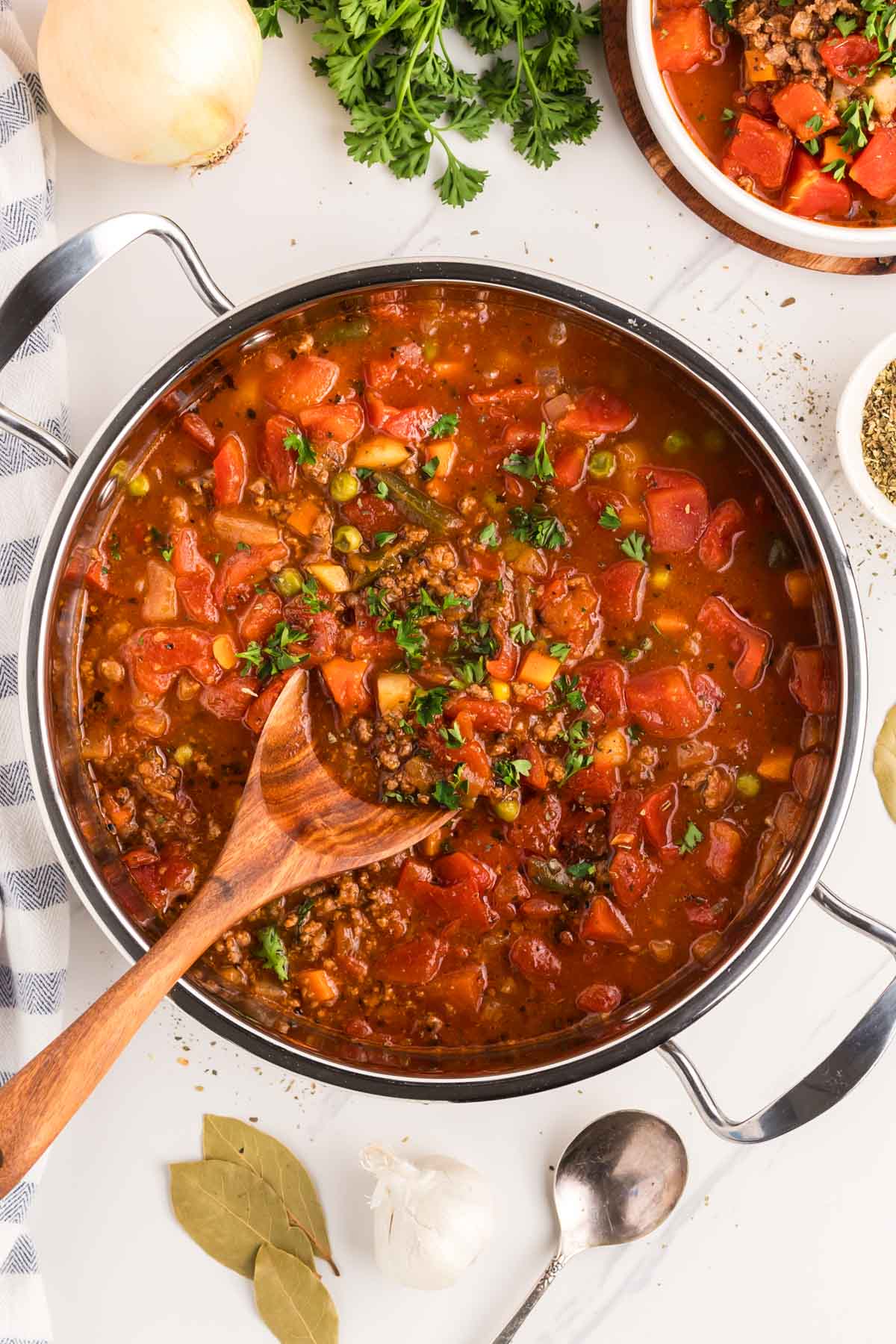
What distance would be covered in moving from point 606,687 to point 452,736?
538 mm

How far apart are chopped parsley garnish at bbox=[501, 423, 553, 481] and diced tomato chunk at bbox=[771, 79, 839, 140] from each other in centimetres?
138

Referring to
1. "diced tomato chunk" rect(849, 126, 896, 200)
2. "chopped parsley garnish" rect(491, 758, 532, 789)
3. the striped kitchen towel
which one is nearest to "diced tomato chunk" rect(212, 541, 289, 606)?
the striped kitchen towel

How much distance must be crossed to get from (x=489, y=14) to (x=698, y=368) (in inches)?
55.4

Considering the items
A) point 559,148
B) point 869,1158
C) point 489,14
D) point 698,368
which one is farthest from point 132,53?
point 869,1158

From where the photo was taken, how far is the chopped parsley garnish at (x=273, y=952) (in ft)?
12.2

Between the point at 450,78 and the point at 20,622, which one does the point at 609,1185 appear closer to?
the point at 20,622

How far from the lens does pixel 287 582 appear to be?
12.0ft

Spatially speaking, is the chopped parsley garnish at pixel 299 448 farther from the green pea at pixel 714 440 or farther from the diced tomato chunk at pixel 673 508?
the green pea at pixel 714 440

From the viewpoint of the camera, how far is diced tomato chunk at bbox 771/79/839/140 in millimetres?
3785

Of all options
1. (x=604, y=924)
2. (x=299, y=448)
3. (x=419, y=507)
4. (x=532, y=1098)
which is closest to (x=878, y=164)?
(x=419, y=507)

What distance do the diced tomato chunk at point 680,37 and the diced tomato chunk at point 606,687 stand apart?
2097 mm

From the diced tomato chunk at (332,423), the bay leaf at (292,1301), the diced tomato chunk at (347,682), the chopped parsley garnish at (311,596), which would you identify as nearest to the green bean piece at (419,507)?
the diced tomato chunk at (332,423)

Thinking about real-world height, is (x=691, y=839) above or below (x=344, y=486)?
below

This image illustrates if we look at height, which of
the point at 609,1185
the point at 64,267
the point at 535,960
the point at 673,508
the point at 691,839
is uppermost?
the point at 64,267
